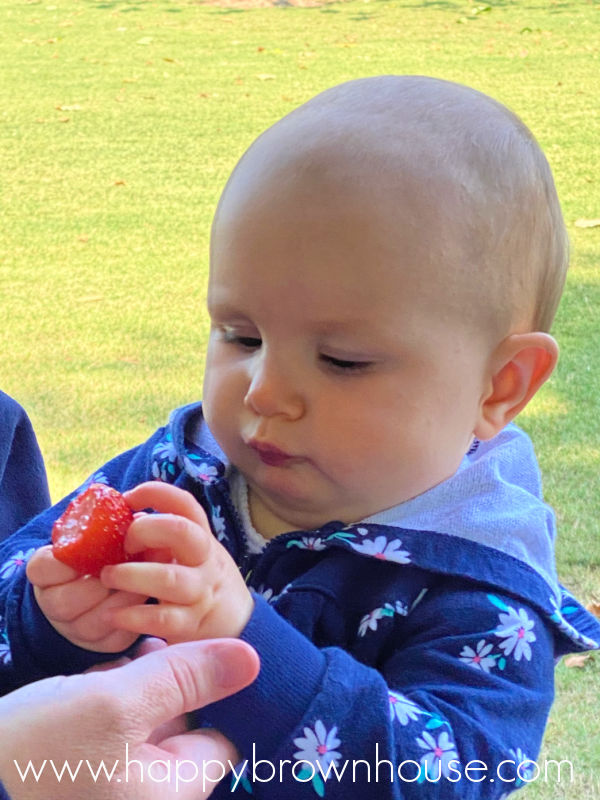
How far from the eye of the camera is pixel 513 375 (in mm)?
1560

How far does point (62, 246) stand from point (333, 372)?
4.61m

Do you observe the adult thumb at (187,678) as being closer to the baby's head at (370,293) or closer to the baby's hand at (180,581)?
the baby's hand at (180,581)

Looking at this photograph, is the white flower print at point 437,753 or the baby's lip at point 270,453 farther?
the baby's lip at point 270,453

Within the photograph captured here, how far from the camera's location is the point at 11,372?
4293mm

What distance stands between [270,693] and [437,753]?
210 millimetres

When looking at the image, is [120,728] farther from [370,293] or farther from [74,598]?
[370,293]

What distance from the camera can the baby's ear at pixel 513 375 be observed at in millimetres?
1516

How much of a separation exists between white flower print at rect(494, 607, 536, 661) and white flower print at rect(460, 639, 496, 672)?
0.02 m

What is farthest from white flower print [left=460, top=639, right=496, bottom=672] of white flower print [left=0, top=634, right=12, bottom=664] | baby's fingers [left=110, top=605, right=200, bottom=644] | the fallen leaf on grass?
the fallen leaf on grass

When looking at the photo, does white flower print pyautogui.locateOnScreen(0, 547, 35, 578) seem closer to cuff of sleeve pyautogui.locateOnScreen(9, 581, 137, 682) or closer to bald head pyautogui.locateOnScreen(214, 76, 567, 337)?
cuff of sleeve pyautogui.locateOnScreen(9, 581, 137, 682)

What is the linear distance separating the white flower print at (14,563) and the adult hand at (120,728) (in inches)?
14.6

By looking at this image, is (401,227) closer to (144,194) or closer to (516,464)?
(516,464)

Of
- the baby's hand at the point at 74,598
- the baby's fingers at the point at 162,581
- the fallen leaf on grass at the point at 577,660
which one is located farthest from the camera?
the fallen leaf on grass at the point at 577,660

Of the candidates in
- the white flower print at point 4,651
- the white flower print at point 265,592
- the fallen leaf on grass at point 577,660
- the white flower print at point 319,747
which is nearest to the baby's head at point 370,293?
the white flower print at point 265,592
